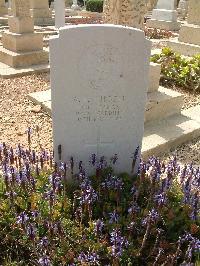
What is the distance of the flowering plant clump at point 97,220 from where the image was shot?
7.55 ft

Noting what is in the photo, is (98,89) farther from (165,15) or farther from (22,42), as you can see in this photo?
(165,15)

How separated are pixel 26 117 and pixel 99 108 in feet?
7.58

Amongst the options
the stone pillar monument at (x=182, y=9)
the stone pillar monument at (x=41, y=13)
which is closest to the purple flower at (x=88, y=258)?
the stone pillar monument at (x=41, y=13)

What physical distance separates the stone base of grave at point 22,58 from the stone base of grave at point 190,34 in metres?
3.63

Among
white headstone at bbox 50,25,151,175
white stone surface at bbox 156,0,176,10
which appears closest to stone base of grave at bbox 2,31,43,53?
white headstone at bbox 50,25,151,175

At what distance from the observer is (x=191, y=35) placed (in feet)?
27.8

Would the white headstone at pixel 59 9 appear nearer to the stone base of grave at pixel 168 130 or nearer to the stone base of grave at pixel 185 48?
the stone base of grave at pixel 185 48

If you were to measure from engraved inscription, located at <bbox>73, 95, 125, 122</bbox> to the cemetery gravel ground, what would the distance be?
0.89 m

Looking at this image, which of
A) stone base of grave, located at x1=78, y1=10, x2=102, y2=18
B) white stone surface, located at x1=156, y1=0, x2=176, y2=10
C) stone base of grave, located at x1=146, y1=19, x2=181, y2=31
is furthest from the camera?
stone base of grave, located at x1=78, y1=10, x2=102, y2=18

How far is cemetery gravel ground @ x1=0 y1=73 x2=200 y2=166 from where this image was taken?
434 centimetres

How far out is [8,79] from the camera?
6.72 meters

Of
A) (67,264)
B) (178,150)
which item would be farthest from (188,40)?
(67,264)

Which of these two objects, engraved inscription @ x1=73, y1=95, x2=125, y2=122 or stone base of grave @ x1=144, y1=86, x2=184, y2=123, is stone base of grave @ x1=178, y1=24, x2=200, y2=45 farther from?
engraved inscription @ x1=73, y1=95, x2=125, y2=122

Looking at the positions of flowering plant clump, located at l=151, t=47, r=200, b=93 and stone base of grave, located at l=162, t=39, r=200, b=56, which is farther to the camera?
stone base of grave, located at l=162, t=39, r=200, b=56
